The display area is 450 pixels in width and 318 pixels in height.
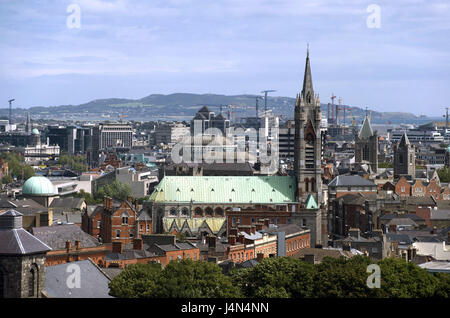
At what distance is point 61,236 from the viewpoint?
94.5 meters

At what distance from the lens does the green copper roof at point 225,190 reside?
428 feet

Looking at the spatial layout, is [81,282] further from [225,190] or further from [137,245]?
[225,190]

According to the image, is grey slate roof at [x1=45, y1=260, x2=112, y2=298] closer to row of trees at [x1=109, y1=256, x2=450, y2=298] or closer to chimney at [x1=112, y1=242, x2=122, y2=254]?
row of trees at [x1=109, y1=256, x2=450, y2=298]

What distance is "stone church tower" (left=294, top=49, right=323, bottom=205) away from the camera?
434 feet

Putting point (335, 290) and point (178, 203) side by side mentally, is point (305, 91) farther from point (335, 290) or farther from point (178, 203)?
point (335, 290)

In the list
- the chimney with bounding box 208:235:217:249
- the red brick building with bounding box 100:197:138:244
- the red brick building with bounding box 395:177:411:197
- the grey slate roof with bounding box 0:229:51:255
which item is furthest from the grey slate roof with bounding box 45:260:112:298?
the red brick building with bounding box 395:177:411:197

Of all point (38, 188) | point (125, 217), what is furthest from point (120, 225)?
point (38, 188)

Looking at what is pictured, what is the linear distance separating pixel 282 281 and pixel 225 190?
195 feet

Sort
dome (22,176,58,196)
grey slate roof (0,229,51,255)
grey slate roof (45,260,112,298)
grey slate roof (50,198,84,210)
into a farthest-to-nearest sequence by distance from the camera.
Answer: grey slate roof (50,198,84,210), dome (22,176,58,196), grey slate roof (45,260,112,298), grey slate roof (0,229,51,255)

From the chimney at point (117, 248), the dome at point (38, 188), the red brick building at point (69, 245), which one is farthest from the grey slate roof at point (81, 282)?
the dome at point (38, 188)

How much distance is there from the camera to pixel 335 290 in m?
70.0

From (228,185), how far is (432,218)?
73.2 feet

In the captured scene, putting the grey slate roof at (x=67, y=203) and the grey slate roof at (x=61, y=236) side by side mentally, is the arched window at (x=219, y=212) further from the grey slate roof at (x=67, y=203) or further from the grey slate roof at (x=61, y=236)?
the grey slate roof at (x=61, y=236)

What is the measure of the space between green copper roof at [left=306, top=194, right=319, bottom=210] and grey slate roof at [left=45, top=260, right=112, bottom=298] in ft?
189
